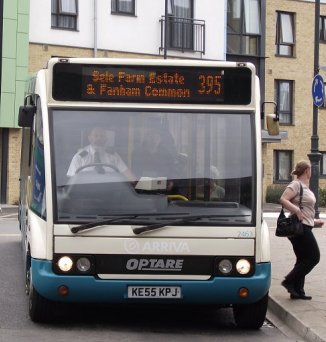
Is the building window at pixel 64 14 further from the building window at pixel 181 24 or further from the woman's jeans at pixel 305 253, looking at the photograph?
the woman's jeans at pixel 305 253

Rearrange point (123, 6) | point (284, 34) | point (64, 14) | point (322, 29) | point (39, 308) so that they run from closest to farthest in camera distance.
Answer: point (39, 308), point (64, 14), point (123, 6), point (284, 34), point (322, 29)

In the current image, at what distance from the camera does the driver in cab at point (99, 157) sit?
8.75 meters

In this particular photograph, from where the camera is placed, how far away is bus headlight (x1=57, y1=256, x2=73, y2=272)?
844 centimetres

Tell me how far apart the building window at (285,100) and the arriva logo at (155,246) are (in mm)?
33208

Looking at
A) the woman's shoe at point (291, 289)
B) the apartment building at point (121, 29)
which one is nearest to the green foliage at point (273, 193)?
the apartment building at point (121, 29)

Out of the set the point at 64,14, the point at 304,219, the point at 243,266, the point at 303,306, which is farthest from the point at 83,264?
the point at 64,14

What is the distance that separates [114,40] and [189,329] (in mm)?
26468

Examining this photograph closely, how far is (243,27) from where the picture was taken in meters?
38.9

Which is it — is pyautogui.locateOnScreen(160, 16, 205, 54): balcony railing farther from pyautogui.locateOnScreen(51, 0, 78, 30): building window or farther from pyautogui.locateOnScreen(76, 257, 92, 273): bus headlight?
pyautogui.locateOnScreen(76, 257, 92, 273): bus headlight

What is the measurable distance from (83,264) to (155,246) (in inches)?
27.8

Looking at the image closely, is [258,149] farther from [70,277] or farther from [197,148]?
[70,277]

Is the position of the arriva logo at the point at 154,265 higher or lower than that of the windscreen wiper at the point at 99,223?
lower

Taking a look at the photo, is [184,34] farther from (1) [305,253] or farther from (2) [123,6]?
(1) [305,253]

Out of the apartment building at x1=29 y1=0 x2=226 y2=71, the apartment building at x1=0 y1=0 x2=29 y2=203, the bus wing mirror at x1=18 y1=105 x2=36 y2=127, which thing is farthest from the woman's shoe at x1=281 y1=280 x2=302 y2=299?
the apartment building at x1=29 y1=0 x2=226 y2=71
